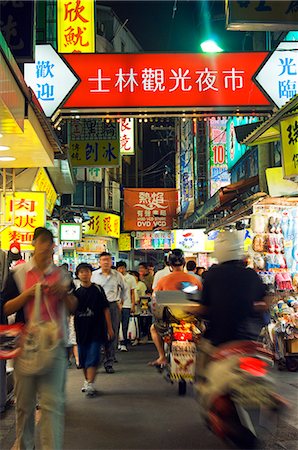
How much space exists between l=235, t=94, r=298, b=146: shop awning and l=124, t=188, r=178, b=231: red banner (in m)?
20.1

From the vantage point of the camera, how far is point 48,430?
14.5 feet

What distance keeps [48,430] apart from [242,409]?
142 centimetres

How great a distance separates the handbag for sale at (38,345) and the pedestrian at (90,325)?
4.01m

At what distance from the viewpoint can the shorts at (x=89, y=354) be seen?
27.8ft

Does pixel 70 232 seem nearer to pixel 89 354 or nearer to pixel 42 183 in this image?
pixel 42 183

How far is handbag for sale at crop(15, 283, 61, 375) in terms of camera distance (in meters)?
4.45

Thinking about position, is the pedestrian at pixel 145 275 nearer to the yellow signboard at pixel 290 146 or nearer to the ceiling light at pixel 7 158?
Answer: the ceiling light at pixel 7 158

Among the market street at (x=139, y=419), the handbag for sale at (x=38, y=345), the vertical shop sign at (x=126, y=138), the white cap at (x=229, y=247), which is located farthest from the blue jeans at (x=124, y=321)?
the vertical shop sign at (x=126, y=138)

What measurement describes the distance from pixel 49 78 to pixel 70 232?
13021 mm

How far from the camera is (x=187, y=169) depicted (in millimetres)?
29328

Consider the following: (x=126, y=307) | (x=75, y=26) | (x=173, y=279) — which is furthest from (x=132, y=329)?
(x=75, y=26)

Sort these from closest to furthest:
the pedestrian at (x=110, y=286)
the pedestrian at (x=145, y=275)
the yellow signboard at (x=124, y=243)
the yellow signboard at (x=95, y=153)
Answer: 1. the pedestrian at (x=110, y=286)
2. the yellow signboard at (x=95, y=153)
3. the pedestrian at (x=145, y=275)
4. the yellow signboard at (x=124, y=243)

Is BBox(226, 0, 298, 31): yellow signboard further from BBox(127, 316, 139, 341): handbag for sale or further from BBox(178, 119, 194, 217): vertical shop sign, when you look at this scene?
BBox(178, 119, 194, 217): vertical shop sign

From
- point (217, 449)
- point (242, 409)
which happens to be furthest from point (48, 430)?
point (217, 449)
